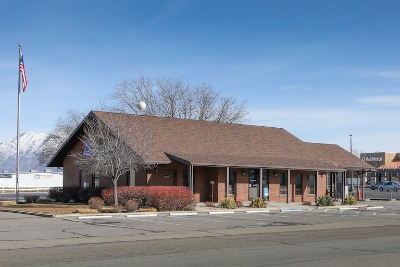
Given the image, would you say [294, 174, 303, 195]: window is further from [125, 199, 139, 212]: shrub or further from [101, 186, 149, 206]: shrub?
[125, 199, 139, 212]: shrub

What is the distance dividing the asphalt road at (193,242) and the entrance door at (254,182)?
1321 cm

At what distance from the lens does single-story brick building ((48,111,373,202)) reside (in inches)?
1327

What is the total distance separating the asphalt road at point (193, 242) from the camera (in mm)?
11891

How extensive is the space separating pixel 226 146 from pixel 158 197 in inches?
399

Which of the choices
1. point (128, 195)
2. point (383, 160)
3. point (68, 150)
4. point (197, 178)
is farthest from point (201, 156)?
point (383, 160)

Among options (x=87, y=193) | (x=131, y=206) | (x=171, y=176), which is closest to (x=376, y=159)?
(x=171, y=176)

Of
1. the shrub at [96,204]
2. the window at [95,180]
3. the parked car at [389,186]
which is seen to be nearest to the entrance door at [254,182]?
the window at [95,180]

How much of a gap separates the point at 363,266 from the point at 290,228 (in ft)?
30.0

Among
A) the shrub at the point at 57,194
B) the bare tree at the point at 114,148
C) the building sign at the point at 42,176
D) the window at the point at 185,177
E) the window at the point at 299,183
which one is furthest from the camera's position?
Answer: the building sign at the point at 42,176

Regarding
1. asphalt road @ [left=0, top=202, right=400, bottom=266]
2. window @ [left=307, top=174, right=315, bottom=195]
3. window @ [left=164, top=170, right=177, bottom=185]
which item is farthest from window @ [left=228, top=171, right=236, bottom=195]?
asphalt road @ [left=0, top=202, right=400, bottom=266]

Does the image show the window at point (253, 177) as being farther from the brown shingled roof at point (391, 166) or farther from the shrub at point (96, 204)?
the brown shingled roof at point (391, 166)

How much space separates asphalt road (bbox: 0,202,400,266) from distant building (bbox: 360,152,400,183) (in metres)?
69.3

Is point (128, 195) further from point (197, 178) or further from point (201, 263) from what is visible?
point (201, 263)

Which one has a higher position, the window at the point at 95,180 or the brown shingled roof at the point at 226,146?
the brown shingled roof at the point at 226,146
